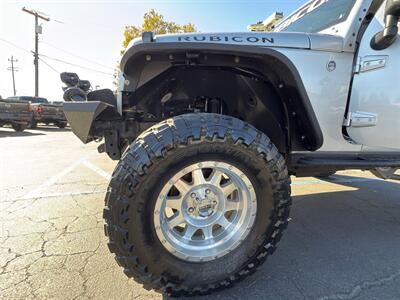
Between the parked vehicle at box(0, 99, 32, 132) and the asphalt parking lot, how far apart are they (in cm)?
1031

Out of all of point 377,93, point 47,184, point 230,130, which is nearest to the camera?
point 230,130

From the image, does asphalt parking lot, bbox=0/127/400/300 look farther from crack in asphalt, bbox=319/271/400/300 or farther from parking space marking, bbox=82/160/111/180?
parking space marking, bbox=82/160/111/180

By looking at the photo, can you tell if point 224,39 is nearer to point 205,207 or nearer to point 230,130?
point 230,130

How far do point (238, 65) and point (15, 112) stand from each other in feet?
46.6

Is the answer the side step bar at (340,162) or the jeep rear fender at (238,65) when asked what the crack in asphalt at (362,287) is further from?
the jeep rear fender at (238,65)

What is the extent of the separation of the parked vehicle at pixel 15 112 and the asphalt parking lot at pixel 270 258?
10314 mm

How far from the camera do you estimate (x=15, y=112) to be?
13289 millimetres

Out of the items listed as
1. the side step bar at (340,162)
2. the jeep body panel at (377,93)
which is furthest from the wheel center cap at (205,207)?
the jeep body panel at (377,93)

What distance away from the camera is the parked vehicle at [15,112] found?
13.1 metres

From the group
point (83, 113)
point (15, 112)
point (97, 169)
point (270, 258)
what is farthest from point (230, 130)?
point (15, 112)

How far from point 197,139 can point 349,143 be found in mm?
1479

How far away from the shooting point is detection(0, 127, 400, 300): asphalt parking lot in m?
2.04

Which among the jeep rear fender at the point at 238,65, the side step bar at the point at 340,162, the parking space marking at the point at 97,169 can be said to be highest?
the jeep rear fender at the point at 238,65

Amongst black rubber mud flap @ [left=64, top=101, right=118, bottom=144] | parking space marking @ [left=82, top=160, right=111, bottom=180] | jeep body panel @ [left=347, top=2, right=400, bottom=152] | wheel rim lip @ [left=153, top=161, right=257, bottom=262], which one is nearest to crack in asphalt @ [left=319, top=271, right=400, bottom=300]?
wheel rim lip @ [left=153, top=161, right=257, bottom=262]
